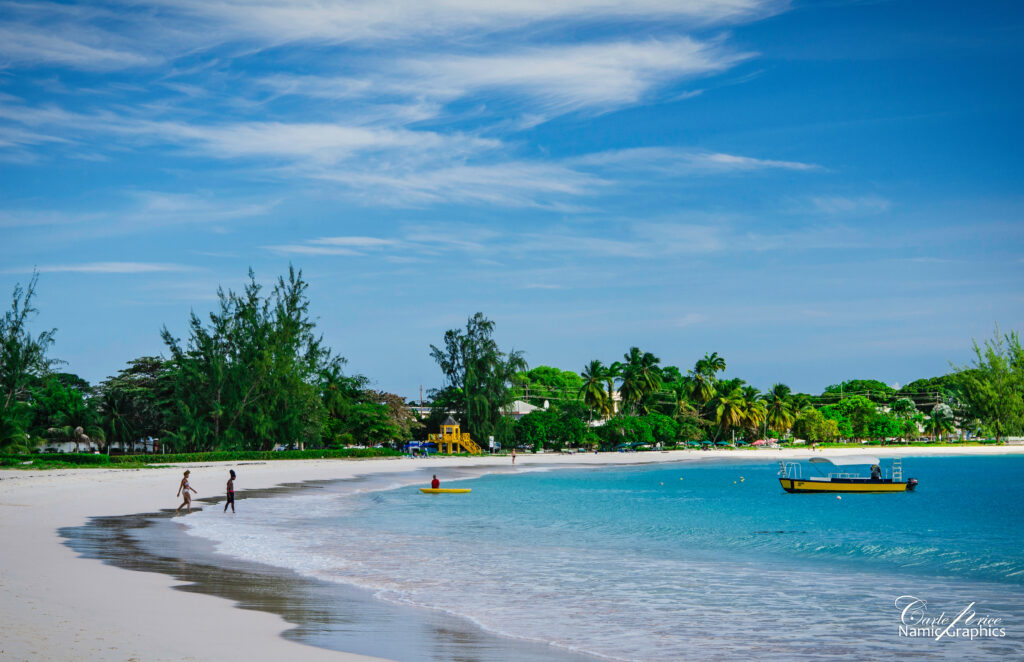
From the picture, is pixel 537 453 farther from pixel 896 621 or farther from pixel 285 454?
pixel 896 621

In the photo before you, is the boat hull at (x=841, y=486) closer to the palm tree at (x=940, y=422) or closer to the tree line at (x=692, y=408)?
the tree line at (x=692, y=408)

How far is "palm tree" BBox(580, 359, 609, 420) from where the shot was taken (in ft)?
401

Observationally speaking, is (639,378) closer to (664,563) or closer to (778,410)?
(778,410)

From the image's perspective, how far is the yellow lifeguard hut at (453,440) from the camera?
9938 centimetres

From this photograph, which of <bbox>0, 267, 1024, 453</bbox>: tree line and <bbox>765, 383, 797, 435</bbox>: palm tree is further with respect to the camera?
<bbox>765, 383, 797, 435</bbox>: palm tree

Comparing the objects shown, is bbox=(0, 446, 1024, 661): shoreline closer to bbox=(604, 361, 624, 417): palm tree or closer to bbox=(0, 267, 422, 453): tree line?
bbox=(0, 267, 422, 453): tree line

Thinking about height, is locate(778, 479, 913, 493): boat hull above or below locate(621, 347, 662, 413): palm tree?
below

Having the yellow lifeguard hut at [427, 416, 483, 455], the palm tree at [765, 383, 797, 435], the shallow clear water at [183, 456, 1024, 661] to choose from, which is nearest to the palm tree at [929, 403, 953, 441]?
the palm tree at [765, 383, 797, 435]

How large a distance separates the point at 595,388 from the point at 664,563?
98.7 m

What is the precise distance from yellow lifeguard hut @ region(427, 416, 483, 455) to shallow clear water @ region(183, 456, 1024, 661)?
48.1 m

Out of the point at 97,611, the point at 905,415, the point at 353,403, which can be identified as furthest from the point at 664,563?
the point at 905,415

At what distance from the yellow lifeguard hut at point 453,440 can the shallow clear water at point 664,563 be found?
1894 inches

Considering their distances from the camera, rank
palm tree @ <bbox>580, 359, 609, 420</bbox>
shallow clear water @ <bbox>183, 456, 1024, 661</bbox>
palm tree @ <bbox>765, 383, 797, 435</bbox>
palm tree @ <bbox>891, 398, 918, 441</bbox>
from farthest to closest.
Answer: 1. palm tree @ <bbox>891, 398, 918, 441</bbox>
2. palm tree @ <bbox>765, 383, 797, 435</bbox>
3. palm tree @ <bbox>580, 359, 609, 420</bbox>
4. shallow clear water @ <bbox>183, 456, 1024, 661</bbox>

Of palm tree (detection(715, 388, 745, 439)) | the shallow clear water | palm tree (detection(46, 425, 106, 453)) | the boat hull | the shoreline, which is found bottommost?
the boat hull
